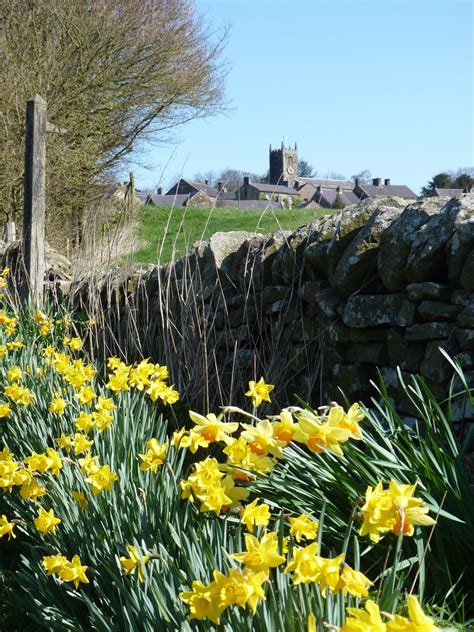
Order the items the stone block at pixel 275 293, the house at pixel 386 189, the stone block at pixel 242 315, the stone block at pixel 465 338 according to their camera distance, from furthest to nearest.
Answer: the house at pixel 386 189 < the stone block at pixel 242 315 < the stone block at pixel 275 293 < the stone block at pixel 465 338

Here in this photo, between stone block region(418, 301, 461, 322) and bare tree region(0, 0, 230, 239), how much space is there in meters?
11.1

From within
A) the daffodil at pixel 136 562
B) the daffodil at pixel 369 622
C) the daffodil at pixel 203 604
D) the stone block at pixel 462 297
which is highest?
the stone block at pixel 462 297

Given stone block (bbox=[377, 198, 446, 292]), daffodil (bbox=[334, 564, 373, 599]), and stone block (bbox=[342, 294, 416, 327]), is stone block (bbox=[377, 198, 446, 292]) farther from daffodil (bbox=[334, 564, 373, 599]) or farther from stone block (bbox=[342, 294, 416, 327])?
daffodil (bbox=[334, 564, 373, 599])

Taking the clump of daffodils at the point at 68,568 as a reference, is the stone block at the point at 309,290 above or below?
above

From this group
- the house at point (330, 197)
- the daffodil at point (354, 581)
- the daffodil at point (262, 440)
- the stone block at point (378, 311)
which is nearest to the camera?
the daffodil at point (354, 581)

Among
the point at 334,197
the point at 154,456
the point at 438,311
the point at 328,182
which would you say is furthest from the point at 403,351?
the point at 328,182

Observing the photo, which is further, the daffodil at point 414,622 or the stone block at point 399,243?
the stone block at point 399,243

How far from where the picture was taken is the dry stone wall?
3.02m

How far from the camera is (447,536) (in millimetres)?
2156

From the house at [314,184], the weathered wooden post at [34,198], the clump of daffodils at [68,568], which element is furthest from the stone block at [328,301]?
the house at [314,184]

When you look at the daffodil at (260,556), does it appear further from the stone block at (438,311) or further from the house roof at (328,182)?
the house roof at (328,182)

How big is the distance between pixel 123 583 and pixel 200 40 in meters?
14.7

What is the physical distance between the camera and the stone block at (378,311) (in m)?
3.21

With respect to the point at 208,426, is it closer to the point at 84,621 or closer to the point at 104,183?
the point at 84,621
